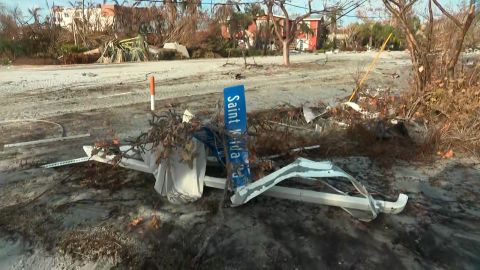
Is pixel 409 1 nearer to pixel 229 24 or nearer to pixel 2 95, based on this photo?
pixel 2 95

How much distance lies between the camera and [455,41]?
704cm

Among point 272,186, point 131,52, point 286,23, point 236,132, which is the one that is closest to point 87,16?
point 131,52

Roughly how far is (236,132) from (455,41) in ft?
17.1

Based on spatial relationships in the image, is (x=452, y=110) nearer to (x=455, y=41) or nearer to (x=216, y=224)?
(x=455, y=41)

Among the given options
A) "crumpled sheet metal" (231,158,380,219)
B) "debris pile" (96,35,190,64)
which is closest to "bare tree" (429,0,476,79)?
"crumpled sheet metal" (231,158,380,219)

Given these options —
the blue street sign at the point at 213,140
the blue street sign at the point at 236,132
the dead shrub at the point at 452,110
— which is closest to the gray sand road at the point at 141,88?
the dead shrub at the point at 452,110

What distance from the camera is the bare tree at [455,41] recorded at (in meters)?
6.71

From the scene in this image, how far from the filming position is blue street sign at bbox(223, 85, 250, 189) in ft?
12.3

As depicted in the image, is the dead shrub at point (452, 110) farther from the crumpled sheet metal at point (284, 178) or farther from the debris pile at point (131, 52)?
the debris pile at point (131, 52)

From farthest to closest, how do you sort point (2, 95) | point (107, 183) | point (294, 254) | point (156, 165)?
point (2, 95), point (107, 183), point (156, 165), point (294, 254)

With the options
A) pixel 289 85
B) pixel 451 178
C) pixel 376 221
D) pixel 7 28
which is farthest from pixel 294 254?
pixel 7 28

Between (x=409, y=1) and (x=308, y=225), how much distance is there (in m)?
5.62

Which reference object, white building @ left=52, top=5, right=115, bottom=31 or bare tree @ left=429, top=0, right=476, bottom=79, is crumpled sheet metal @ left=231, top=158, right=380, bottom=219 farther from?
white building @ left=52, top=5, right=115, bottom=31

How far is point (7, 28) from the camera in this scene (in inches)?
1012
